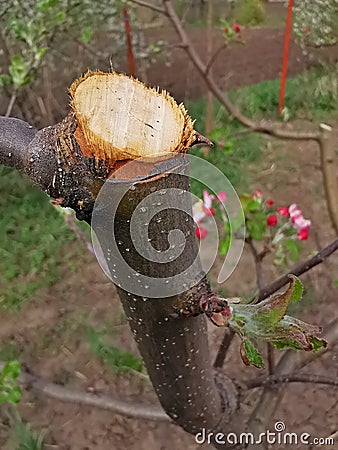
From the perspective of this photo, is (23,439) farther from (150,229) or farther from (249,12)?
(249,12)

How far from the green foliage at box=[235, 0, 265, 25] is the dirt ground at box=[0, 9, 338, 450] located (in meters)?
0.88

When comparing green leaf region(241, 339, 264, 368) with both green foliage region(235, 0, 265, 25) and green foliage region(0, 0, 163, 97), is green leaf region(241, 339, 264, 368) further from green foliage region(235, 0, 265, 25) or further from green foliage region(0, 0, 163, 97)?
green foliage region(235, 0, 265, 25)

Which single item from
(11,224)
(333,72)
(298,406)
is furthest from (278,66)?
(298,406)

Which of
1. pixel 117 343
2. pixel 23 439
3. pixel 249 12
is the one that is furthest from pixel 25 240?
pixel 249 12

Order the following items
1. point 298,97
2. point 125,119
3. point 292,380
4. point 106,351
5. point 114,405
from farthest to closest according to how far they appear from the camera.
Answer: point 298,97, point 106,351, point 114,405, point 292,380, point 125,119

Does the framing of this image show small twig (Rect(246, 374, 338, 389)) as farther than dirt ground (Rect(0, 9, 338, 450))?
No

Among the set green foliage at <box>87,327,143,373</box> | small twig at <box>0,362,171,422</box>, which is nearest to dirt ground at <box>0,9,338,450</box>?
green foliage at <box>87,327,143,373</box>

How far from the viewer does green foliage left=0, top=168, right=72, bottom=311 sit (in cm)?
171

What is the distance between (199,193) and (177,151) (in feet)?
5.53

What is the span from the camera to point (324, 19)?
80.9 inches

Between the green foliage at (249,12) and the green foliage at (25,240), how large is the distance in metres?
1.52
